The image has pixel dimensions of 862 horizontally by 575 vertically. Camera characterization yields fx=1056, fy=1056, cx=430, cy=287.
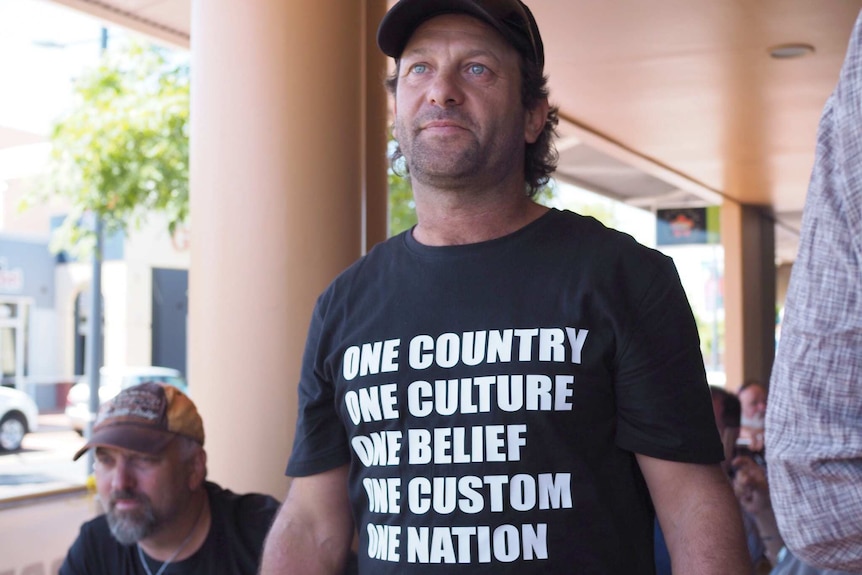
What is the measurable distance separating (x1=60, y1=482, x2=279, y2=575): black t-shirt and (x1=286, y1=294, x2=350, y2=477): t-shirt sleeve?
47.4 inches

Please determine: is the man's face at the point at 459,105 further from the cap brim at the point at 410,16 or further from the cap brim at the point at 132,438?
the cap brim at the point at 132,438

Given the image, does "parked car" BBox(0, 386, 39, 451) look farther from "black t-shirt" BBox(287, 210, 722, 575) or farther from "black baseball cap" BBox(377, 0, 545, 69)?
"black t-shirt" BBox(287, 210, 722, 575)

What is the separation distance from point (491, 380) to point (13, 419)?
64.8 ft

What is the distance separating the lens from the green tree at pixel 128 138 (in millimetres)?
11781

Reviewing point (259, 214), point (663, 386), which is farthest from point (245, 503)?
point (663, 386)

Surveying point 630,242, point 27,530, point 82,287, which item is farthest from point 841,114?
point 82,287

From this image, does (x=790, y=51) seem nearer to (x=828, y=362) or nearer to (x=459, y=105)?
(x=459, y=105)

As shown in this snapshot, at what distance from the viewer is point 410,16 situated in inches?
80.5

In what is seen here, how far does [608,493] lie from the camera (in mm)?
1751

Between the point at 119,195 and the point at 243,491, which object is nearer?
the point at 243,491

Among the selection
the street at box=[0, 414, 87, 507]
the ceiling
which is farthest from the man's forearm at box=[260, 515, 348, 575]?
the street at box=[0, 414, 87, 507]

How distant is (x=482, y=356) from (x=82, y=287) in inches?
1047

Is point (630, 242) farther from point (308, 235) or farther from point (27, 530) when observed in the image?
point (27, 530)

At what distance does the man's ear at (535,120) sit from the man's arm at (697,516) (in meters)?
0.72
